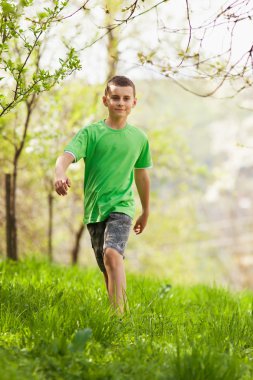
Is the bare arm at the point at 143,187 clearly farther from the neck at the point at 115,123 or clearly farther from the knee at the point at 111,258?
the knee at the point at 111,258

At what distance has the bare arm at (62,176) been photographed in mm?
3668

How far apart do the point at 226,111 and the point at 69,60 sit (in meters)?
53.6

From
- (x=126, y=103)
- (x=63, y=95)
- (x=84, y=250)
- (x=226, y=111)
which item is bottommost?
(x=84, y=250)

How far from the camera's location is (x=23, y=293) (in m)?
4.31

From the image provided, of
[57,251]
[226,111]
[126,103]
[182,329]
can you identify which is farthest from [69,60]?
[226,111]

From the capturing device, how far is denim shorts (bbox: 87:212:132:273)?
166 inches

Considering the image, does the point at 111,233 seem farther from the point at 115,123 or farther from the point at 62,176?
the point at 115,123

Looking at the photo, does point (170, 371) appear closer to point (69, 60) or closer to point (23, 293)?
point (23, 293)

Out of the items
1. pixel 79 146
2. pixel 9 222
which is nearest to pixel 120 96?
pixel 79 146

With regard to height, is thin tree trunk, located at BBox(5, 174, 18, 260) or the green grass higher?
thin tree trunk, located at BBox(5, 174, 18, 260)

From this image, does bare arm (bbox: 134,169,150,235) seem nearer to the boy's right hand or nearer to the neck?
the neck

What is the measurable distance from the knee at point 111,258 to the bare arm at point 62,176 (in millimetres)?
655

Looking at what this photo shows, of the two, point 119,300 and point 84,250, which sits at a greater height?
point 119,300

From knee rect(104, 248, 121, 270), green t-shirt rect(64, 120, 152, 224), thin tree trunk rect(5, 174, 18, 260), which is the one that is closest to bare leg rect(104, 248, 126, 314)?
Result: knee rect(104, 248, 121, 270)
